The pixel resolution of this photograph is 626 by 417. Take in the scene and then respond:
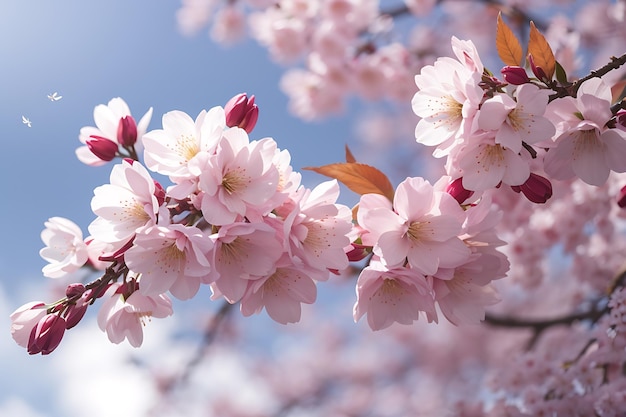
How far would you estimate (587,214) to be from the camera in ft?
7.91

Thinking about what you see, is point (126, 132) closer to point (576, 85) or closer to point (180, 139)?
point (180, 139)

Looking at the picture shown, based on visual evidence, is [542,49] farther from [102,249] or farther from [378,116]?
[378,116]

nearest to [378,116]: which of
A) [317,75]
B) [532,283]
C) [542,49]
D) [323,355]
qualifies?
[323,355]

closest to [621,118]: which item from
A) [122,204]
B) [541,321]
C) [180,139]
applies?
[180,139]

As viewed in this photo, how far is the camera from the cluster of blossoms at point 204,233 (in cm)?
89

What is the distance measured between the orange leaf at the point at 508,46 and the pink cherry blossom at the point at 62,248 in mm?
862

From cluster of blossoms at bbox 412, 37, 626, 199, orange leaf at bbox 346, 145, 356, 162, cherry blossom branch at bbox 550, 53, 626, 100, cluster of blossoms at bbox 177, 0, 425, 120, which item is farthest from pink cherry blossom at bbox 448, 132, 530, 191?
cluster of blossoms at bbox 177, 0, 425, 120

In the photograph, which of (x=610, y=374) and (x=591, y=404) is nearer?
(x=591, y=404)

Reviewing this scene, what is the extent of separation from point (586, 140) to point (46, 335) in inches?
39.8

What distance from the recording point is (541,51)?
3.22ft

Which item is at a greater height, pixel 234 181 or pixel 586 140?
pixel 586 140

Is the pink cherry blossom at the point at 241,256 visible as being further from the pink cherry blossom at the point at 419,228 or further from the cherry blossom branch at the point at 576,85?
the cherry blossom branch at the point at 576,85

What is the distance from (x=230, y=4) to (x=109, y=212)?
125 inches

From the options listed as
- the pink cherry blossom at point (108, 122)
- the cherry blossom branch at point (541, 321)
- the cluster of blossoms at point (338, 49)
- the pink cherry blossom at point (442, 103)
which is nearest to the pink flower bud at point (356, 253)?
the pink cherry blossom at point (442, 103)
